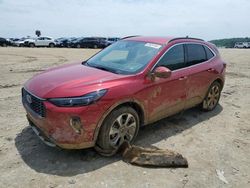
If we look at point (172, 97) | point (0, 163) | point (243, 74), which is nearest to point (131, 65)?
point (172, 97)

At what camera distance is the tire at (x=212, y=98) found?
6418 millimetres

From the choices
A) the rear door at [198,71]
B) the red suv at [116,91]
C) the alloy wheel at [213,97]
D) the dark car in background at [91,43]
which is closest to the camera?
the red suv at [116,91]

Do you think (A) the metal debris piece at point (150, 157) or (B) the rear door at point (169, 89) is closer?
(A) the metal debris piece at point (150, 157)

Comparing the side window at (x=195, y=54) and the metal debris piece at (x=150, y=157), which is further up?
the side window at (x=195, y=54)

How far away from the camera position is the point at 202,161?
171 inches

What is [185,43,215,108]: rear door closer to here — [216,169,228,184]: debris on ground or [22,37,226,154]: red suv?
[22,37,226,154]: red suv

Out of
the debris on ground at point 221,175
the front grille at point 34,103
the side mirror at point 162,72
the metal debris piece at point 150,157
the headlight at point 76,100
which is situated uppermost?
the side mirror at point 162,72

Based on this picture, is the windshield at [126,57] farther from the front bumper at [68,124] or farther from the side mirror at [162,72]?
the front bumper at [68,124]

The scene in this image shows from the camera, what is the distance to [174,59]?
207 inches

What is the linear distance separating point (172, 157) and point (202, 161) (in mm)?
484

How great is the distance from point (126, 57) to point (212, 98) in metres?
2.56

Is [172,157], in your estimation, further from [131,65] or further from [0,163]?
[0,163]

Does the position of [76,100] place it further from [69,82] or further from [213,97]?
[213,97]

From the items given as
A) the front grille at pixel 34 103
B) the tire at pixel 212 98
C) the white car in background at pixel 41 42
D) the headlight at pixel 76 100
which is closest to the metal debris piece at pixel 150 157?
the headlight at pixel 76 100
